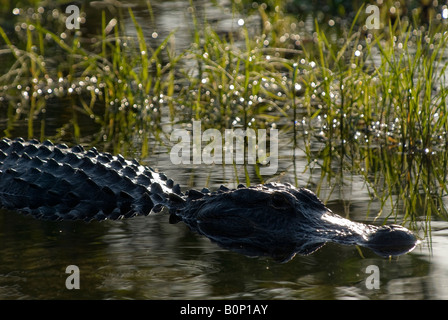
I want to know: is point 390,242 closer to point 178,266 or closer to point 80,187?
point 178,266

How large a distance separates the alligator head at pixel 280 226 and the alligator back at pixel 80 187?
56 cm

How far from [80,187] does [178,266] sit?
1.63 m

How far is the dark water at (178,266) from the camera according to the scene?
453cm

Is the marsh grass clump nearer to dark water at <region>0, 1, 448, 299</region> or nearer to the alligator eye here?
dark water at <region>0, 1, 448, 299</region>

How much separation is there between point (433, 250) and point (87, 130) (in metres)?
4.58

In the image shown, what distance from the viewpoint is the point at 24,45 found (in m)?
12.2

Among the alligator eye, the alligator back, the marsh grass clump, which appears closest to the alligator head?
the alligator eye

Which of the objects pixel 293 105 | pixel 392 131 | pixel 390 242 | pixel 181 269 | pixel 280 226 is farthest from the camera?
pixel 293 105

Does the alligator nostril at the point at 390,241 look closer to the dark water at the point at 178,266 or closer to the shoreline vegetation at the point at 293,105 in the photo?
the dark water at the point at 178,266

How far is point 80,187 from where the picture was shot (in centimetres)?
634

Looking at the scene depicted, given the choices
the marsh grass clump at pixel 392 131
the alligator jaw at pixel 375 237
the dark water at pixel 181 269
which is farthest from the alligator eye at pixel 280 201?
Answer: the marsh grass clump at pixel 392 131

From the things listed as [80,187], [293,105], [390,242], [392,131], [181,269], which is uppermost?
[293,105]

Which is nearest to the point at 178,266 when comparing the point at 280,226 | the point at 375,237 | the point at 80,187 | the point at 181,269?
the point at 181,269
